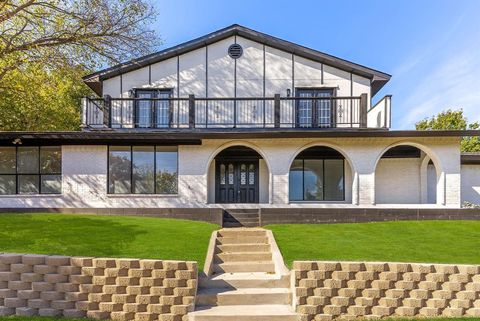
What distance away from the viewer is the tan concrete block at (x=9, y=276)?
5.70 metres

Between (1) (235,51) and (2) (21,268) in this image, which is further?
(1) (235,51)

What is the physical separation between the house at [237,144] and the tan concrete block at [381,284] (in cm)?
693

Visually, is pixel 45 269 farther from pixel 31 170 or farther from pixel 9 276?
pixel 31 170

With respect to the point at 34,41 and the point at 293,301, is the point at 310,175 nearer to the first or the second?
the point at 293,301

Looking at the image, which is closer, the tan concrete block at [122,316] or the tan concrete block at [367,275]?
Result: the tan concrete block at [122,316]

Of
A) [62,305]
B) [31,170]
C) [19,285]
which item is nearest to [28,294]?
[19,285]

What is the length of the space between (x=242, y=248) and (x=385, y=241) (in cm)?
400

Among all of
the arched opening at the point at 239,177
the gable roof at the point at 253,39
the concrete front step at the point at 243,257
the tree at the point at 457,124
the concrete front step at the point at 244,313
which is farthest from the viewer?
the tree at the point at 457,124

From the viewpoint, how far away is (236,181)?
1436 centimetres

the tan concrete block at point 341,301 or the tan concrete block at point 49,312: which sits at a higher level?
the tan concrete block at point 341,301

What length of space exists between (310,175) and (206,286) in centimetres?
933

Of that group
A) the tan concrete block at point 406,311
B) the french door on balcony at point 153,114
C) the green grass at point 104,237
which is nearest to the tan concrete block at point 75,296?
the green grass at point 104,237

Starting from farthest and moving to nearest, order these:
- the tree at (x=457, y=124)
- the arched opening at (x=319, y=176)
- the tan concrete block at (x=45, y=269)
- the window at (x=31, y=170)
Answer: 1. the tree at (x=457, y=124)
2. the arched opening at (x=319, y=176)
3. the window at (x=31, y=170)
4. the tan concrete block at (x=45, y=269)

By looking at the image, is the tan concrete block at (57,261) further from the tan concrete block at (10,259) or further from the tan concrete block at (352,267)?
the tan concrete block at (352,267)
